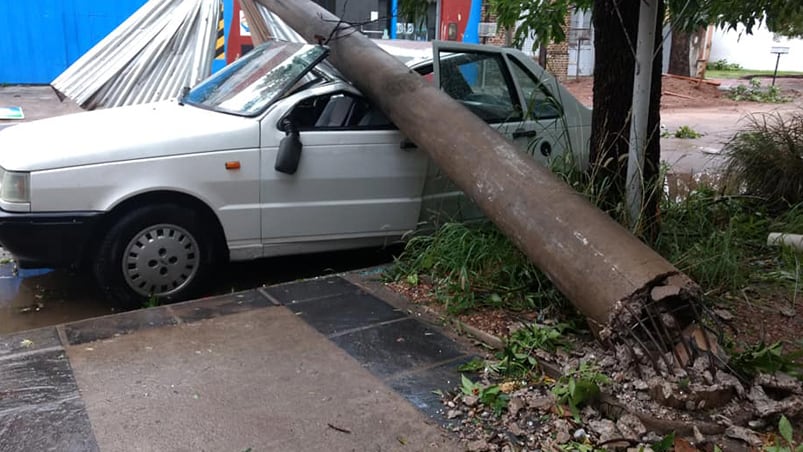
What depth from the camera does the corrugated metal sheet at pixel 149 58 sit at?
7809mm

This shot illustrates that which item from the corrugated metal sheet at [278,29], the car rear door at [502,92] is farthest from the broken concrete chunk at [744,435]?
the corrugated metal sheet at [278,29]

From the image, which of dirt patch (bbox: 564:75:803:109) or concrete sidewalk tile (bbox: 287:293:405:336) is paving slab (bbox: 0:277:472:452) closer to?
concrete sidewalk tile (bbox: 287:293:405:336)

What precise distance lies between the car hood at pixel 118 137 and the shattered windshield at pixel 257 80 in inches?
7.8

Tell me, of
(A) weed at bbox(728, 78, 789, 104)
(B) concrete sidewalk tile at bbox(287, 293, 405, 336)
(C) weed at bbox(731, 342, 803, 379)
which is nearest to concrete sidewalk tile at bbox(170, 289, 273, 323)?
(B) concrete sidewalk tile at bbox(287, 293, 405, 336)

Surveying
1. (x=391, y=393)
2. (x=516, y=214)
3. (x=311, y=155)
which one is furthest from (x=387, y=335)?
(x=311, y=155)

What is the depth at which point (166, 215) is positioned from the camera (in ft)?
16.4

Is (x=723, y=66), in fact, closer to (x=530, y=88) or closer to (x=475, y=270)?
(x=530, y=88)

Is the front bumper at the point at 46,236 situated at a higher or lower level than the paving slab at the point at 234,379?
higher

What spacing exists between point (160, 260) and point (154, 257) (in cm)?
5

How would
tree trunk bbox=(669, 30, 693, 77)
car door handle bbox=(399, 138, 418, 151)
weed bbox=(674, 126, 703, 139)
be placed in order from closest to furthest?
car door handle bbox=(399, 138, 418, 151), weed bbox=(674, 126, 703, 139), tree trunk bbox=(669, 30, 693, 77)

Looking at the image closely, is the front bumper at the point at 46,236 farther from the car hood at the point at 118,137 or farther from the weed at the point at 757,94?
the weed at the point at 757,94

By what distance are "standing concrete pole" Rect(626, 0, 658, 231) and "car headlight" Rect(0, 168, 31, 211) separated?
379 centimetres

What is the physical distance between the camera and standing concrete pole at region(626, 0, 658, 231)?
4.41 meters

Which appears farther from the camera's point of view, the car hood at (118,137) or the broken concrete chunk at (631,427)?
the car hood at (118,137)
